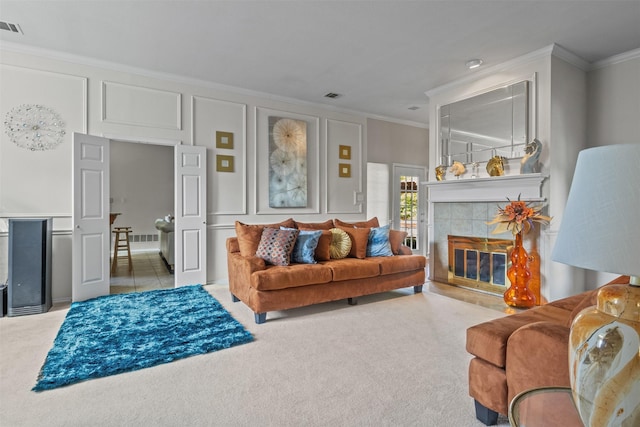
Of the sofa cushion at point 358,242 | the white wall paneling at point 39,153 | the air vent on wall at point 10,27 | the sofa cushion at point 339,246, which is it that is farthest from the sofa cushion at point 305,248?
the air vent on wall at point 10,27

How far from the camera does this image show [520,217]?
142 inches

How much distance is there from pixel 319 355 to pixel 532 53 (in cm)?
389

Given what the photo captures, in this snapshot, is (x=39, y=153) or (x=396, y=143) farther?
(x=396, y=143)

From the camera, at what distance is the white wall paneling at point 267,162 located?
17.0 ft

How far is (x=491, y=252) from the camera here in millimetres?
4277

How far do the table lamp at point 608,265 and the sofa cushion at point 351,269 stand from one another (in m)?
2.69

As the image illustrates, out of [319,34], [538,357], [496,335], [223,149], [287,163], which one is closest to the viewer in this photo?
[538,357]

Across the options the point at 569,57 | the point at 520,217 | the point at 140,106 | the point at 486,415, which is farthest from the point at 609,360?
the point at 140,106

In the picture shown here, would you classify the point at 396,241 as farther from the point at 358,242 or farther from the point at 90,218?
the point at 90,218

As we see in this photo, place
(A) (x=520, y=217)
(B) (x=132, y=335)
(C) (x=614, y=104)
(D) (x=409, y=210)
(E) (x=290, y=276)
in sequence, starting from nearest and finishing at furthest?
(B) (x=132, y=335)
(E) (x=290, y=276)
(A) (x=520, y=217)
(C) (x=614, y=104)
(D) (x=409, y=210)

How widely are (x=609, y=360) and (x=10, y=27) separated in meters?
4.99

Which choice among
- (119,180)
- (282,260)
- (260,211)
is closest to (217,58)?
(260,211)

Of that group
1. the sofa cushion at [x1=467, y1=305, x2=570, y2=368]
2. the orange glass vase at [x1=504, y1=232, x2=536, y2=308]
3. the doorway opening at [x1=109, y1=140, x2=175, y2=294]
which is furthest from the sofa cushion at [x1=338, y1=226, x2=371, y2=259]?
the doorway opening at [x1=109, y1=140, x2=175, y2=294]

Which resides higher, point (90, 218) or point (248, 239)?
point (90, 218)
